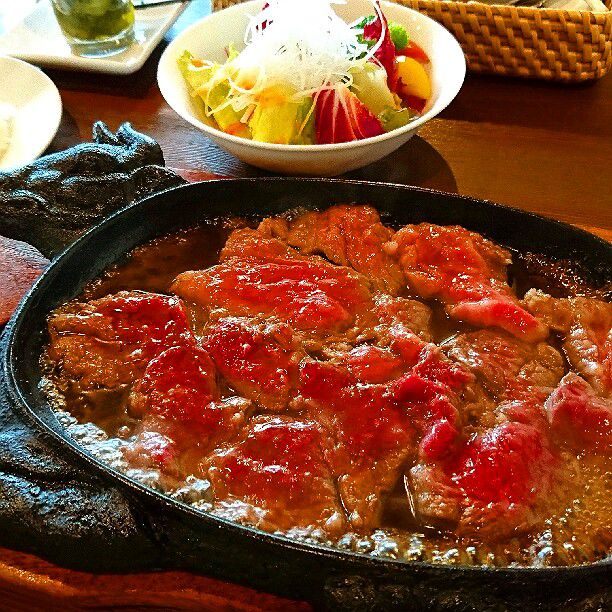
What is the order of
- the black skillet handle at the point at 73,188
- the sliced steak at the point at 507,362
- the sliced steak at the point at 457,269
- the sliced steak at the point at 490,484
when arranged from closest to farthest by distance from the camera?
the sliced steak at the point at 490,484 < the sliced steak at the point at 507,362 < the sliced steak at the point at 457,269 < the black skillet handle at the point at 73,188

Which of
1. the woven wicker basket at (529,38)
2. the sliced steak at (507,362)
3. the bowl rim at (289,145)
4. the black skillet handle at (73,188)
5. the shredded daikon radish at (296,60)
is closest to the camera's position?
the sliced steak at (507,362)

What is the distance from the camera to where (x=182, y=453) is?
1.55m

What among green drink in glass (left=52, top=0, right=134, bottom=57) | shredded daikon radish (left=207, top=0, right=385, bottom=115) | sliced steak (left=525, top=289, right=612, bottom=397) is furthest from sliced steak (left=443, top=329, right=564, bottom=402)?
green drink in glass (left=52, top=0, right=134, bottom=57)

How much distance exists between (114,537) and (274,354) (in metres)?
0.60

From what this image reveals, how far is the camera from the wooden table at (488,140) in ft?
8.79

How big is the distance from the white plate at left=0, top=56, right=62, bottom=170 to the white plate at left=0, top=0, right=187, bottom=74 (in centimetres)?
19

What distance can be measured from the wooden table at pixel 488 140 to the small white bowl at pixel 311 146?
231 mm

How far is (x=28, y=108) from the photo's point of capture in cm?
311

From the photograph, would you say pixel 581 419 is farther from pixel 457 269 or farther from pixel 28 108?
pixel 28 108

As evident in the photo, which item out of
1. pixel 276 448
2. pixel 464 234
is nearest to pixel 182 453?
pixel 276 448

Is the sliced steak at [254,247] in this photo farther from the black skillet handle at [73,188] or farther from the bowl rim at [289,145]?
the bowl rim at [289,145]

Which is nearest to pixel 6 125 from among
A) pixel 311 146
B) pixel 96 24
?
pixel 96 24

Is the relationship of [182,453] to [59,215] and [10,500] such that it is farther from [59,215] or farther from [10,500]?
[59,215]

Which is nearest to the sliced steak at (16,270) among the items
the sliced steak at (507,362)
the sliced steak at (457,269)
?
the sliced steak at (457,269)
